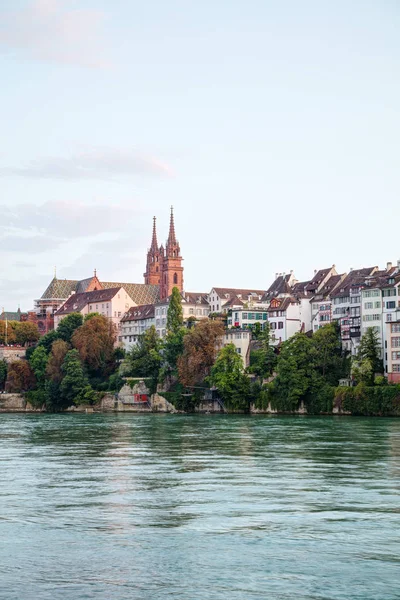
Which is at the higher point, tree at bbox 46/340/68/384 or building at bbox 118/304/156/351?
building at bbox 118/304/156/351

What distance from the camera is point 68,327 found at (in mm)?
172250

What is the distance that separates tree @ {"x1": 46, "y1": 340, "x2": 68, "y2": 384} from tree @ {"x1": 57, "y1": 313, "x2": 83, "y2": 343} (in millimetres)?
11389

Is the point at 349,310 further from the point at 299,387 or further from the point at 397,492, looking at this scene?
the point at 397,492

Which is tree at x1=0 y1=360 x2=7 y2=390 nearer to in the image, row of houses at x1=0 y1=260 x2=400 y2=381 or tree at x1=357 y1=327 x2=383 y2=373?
row of houses at x1=0 y1=260 x2=400 y2=381

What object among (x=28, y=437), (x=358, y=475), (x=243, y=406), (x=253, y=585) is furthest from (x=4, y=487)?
(x=243, y=406)

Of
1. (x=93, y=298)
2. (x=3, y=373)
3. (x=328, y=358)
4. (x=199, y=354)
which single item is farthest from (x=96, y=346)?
(x=328, y=358)

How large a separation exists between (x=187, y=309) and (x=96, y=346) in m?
19.7

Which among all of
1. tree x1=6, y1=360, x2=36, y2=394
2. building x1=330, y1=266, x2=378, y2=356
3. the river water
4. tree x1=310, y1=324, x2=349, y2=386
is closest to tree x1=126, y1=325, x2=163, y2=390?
tree x1=6, y1=360, x2=36, y2=394

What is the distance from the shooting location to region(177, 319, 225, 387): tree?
440 ft

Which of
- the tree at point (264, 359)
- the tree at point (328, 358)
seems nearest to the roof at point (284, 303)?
the tree at point (264, 359)

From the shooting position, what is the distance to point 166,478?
4381 centimetres

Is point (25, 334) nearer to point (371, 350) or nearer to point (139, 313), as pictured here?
point (139, 313)

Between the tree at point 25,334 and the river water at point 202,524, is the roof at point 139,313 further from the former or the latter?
the river water at point 202,524

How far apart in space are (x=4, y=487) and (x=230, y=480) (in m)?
10.2
